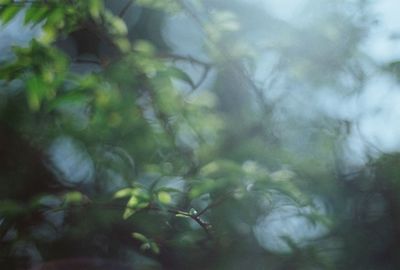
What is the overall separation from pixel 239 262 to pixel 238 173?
0.26 meters

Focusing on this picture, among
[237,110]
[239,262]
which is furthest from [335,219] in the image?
[237,110]

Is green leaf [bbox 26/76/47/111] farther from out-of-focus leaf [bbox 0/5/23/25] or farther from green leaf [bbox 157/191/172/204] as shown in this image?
green leaf [bbox 157/191/172/204]

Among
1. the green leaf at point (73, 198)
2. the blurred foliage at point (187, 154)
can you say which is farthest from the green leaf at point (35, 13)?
the green leaf at point (73, 198)

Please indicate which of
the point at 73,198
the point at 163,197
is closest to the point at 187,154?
the point at 163,197

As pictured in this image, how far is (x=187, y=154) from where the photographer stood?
1.06m

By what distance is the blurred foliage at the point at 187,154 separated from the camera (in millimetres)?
929

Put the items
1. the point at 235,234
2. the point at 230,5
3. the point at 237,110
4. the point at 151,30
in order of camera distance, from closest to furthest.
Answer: the point at 235,234 < the point at 237,110 < the point at 230,5 < the point at 151,30

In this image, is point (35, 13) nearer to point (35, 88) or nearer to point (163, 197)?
point (35, 88)

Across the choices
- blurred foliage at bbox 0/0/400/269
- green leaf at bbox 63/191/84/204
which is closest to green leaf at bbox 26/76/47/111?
blurred foliage at bbox 0/0/400/269

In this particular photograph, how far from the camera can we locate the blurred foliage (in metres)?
0.93

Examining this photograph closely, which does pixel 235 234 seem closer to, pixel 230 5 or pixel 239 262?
pixel 239 262

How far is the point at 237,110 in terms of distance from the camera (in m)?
1.24

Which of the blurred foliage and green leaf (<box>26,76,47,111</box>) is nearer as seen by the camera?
green leaf (<box>26,76,47,111</box>)

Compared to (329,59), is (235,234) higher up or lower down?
lower down
